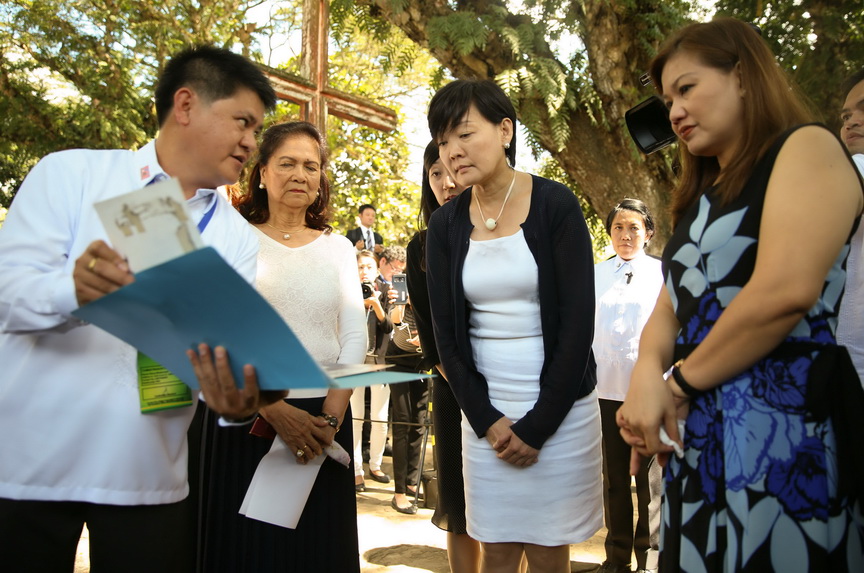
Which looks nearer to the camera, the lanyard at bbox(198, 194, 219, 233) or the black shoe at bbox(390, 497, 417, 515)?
the lanyard at bbox(198, 194, 219, 233)

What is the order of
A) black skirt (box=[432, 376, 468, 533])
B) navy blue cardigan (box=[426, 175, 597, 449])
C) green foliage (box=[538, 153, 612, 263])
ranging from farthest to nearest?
1. green foliage (box=[538, 153, 612, 263])
2. black skirt (box=[432, 376, 468, 533])
3. navy blue cardigan (box=[426, 175, 597, 449])

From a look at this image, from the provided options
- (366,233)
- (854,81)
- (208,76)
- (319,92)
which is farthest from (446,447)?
(366,233)

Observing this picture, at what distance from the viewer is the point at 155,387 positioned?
69.2 inches

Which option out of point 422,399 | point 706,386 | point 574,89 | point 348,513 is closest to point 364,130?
point 574,89

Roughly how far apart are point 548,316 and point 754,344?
37.6 inches

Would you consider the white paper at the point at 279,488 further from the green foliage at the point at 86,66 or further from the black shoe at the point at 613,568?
the green foliage at the point at 86,66

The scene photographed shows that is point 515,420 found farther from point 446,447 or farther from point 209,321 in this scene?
point 209,321

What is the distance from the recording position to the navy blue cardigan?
2.38m

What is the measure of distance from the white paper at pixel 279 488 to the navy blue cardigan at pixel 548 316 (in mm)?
620

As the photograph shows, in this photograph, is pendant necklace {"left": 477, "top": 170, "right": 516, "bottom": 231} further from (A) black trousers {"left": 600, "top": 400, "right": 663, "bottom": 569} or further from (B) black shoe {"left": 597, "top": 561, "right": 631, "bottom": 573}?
(B) black shoe {"left": 597, "top": 561, "right": 631, "bottom": 573}

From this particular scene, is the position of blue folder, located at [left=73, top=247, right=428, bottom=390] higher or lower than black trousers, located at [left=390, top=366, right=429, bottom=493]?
higher

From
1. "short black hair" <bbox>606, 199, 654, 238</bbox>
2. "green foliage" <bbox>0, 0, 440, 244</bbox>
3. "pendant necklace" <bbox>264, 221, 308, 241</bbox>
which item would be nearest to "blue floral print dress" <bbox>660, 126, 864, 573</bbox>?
"pendant necklace" <bbox>264, 221, 308, 241</bbox>

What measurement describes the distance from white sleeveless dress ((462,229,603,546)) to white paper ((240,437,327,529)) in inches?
23.3

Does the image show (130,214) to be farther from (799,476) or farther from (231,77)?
(799,476)
